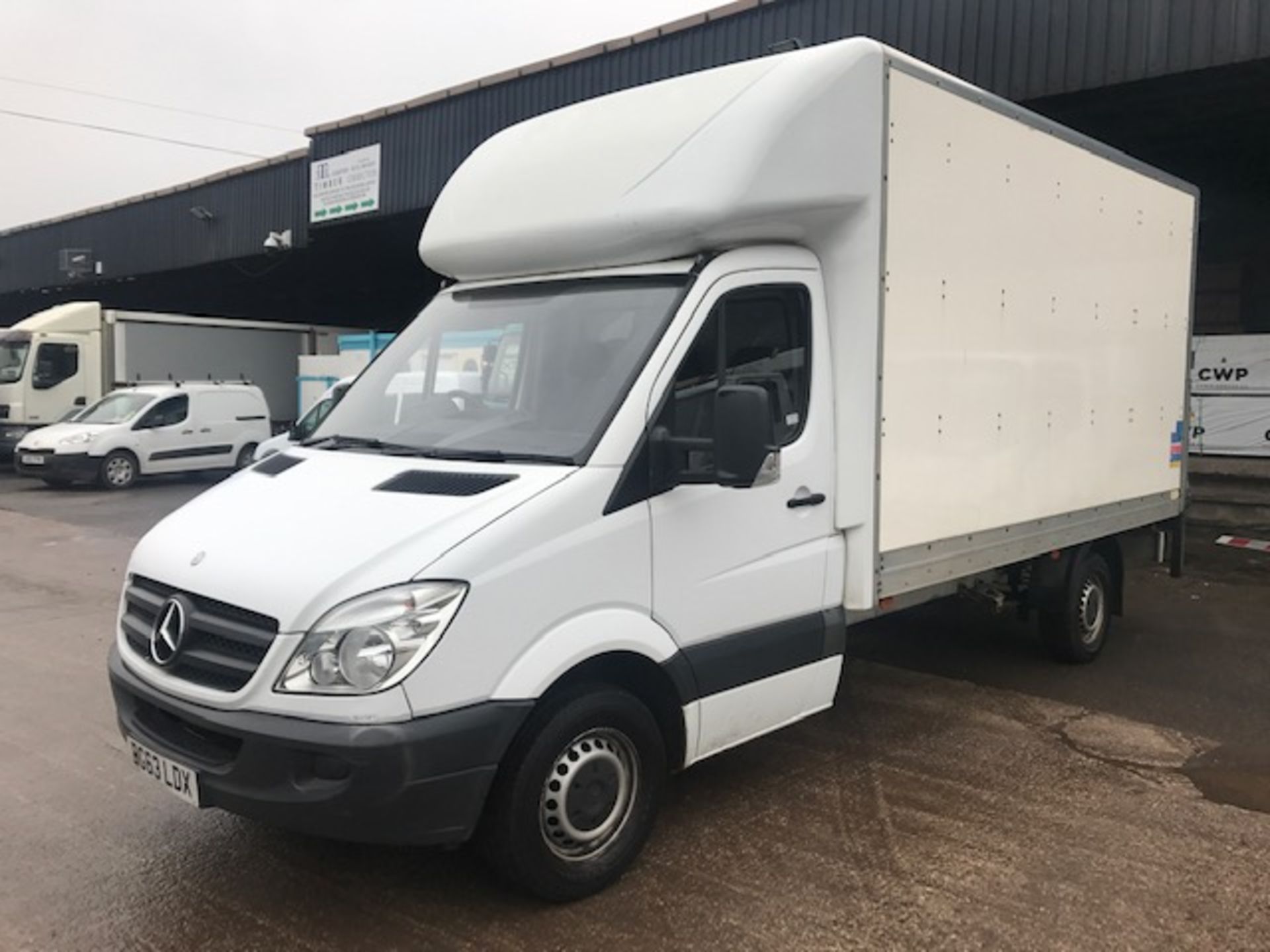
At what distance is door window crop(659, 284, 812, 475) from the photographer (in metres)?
3.77

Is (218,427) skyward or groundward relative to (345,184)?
groundward

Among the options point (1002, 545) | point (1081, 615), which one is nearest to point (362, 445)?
point (1002, 545)

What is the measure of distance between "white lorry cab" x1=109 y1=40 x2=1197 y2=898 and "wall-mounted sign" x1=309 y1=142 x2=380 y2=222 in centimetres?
1298

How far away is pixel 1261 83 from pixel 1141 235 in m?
4.43

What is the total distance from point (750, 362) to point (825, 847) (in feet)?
6.32

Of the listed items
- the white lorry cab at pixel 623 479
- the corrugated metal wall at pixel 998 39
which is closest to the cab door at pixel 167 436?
the corrugated metal wall at pixel 998 39

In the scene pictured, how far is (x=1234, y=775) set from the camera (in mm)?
4887

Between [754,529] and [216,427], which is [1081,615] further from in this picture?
[216,427]

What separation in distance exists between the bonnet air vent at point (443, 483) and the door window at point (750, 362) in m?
0.65

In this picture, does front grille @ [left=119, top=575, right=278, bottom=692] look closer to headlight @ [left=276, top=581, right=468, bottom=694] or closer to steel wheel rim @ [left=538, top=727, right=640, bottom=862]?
headlight @ [left=276, top=581, right=468, bottom=694]

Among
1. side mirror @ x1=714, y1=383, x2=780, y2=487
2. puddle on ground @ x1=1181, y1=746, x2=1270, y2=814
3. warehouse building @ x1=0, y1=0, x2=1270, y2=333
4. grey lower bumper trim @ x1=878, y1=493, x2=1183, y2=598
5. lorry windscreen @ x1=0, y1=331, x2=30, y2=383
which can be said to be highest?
warehouse building @ x1=0, y1=0, x2=1270, y2=333

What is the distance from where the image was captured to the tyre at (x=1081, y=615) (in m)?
6.43

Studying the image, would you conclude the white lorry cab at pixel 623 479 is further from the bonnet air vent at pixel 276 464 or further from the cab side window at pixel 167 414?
the cab side window at pixel 167 414

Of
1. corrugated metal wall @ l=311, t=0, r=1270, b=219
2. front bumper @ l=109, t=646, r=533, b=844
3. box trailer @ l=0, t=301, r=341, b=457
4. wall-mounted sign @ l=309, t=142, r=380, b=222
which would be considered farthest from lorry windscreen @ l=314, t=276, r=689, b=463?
box trailer @ l=0, t=301, r=341, b=457
